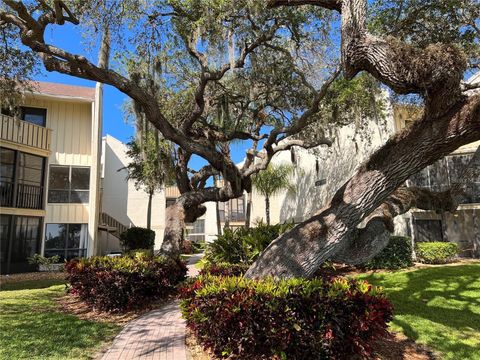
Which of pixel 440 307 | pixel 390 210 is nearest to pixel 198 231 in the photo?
pixel 440 307

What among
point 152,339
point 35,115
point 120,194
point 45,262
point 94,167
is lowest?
point 152,339

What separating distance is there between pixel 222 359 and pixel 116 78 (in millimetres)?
6043

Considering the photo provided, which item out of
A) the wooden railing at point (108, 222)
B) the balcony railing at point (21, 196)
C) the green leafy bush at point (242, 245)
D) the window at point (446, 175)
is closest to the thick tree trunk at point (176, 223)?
the green leafy bush at point (242, 245)

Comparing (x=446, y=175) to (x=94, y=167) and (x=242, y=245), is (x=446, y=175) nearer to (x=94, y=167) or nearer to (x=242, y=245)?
(x=242, y=245)

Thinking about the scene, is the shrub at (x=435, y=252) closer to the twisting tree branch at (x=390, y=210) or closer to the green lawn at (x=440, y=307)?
the green lawn at (x=440, y=307)

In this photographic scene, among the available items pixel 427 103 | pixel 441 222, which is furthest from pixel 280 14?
pixel 441 222

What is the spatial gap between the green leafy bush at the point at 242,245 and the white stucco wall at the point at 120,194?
68.0 feet

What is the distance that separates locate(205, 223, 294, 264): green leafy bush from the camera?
41.9 ft

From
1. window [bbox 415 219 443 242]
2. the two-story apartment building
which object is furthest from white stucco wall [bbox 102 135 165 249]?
window [bbox 415 219 443 242]

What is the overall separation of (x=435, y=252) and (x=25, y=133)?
18184mm

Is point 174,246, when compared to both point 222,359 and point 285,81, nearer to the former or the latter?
point 222,359

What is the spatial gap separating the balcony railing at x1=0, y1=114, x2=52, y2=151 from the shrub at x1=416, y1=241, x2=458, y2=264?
56.3 feet

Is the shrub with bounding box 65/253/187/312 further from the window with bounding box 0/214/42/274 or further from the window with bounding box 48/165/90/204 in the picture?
the window with bounding box 48/165/90/204

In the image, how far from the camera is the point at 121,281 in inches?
326
